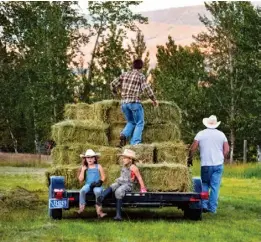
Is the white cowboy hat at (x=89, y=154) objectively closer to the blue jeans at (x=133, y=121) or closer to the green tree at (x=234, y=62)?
the blue jeans at (x=133, y=121)

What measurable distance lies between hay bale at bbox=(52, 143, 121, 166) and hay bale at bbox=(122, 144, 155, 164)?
0.95ft

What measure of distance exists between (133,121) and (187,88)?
108 feet

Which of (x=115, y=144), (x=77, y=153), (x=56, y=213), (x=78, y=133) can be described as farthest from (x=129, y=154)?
(x=115, y=144)

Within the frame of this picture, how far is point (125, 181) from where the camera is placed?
39.9ft

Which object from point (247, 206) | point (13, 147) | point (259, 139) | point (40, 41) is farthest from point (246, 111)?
point (247, 206)

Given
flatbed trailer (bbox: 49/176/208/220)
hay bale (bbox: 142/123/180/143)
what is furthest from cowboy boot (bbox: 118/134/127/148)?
flatbed trailer (bbox: 49/176/208/220)

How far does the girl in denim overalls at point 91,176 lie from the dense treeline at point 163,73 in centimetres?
2849

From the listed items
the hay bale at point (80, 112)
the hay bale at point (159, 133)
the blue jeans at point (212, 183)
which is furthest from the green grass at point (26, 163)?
the blue jeans at point (212, 183)

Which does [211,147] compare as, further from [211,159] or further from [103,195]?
[103,195]

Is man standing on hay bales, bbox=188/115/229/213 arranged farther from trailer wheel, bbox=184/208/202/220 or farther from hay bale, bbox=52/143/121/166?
hay bale, bbox=52/143/121/166

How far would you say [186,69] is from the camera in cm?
5072

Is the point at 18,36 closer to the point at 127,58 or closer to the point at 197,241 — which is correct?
the point at 127,58

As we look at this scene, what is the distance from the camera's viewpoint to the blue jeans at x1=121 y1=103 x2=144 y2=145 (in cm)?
1366

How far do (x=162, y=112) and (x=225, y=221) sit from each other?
289cm
